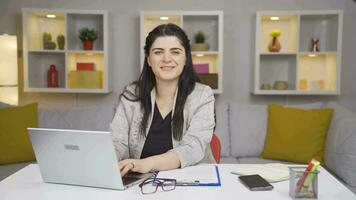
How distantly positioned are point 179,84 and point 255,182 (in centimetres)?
69

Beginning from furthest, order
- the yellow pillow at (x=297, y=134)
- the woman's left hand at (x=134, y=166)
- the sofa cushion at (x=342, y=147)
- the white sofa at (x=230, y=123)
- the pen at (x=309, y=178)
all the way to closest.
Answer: the white sofa at (x=230, y=123)
the yellow pillow at (x=297, y=134)
the sofa cushion at (x=342, y=147)
the woman's left hand at (x=134, y=166)
the pen at (x=309, y=178)

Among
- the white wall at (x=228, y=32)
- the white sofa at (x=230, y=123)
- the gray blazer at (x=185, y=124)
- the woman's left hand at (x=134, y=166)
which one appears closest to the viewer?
the woman's left hand at (x=134, y=166)

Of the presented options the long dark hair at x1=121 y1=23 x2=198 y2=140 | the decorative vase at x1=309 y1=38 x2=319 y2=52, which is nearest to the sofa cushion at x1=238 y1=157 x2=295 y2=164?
the decorative vase at x1=309 y1=38 x2=319 y2=52

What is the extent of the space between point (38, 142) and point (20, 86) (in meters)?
2.75

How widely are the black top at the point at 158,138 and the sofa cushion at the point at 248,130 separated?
145cm

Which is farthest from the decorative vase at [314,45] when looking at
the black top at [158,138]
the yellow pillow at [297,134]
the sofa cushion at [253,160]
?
the black top at [158,138]

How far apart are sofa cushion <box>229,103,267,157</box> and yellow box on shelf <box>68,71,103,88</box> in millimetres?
1232

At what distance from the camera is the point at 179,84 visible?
1.82 meters

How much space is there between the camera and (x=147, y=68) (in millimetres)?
1873

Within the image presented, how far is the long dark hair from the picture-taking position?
175 cm

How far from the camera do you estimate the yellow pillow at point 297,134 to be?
9.31ft

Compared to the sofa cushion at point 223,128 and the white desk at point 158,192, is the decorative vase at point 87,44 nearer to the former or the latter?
the sofa cushion at point 223,128

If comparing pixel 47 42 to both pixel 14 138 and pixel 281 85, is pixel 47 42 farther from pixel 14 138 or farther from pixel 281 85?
pixel 281 85

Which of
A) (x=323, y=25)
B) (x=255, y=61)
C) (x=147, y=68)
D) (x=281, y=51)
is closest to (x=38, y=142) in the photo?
(x=147, y=68)
